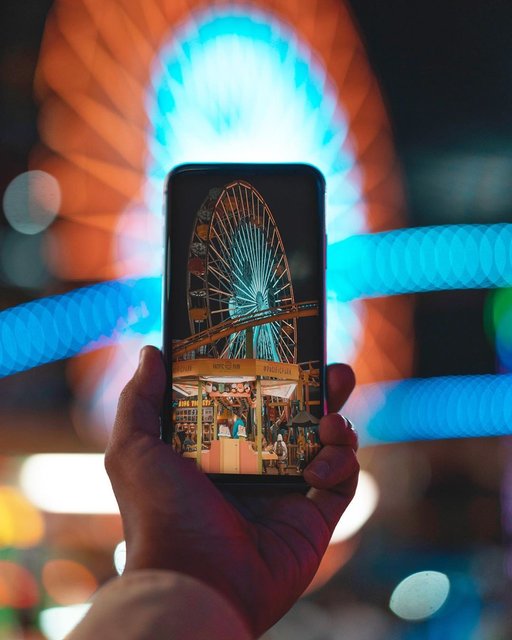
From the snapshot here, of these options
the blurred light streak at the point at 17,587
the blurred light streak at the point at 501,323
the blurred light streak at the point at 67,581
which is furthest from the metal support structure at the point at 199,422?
the blurred light streak at the point at 501,323

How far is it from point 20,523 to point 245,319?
4.75 metres

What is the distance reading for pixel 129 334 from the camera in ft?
16.4

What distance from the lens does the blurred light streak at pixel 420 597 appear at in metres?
3.80

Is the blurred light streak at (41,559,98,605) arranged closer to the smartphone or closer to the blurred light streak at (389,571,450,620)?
the blurred light streak at (389,571,450,620)

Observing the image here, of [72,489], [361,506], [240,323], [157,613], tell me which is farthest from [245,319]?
[72,489]

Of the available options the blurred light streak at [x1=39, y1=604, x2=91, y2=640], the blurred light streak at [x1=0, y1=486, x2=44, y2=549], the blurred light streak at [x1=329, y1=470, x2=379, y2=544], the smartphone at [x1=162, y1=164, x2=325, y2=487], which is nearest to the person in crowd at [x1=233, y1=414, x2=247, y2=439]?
the smartphone at [x1=162, y1=164, x2=325, y2=487]

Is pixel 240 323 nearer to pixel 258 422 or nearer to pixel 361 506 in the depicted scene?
pixel 258 422

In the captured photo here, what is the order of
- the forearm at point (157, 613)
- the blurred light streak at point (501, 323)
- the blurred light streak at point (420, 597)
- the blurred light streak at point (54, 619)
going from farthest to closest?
the blurred light streak at point (501, 323), the blurred light streak at point (420, 597), the blurred light streak at point (54, 619), the forearm at point (157, 613)

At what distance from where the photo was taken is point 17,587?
14.8 feet

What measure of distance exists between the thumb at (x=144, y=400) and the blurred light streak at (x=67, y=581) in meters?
3.77

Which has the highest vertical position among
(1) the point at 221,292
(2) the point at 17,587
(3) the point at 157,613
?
(1) the point at 221,292

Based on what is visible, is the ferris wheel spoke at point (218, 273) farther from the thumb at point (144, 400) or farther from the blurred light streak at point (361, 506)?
the blurred light streak at point (361, 506)

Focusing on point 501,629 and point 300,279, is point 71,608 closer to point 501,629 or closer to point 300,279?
point 501,629

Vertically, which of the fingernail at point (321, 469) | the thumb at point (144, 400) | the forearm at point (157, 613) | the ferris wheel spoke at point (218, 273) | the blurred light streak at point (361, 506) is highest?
the ferris wheel spoke at point (218, 273)
